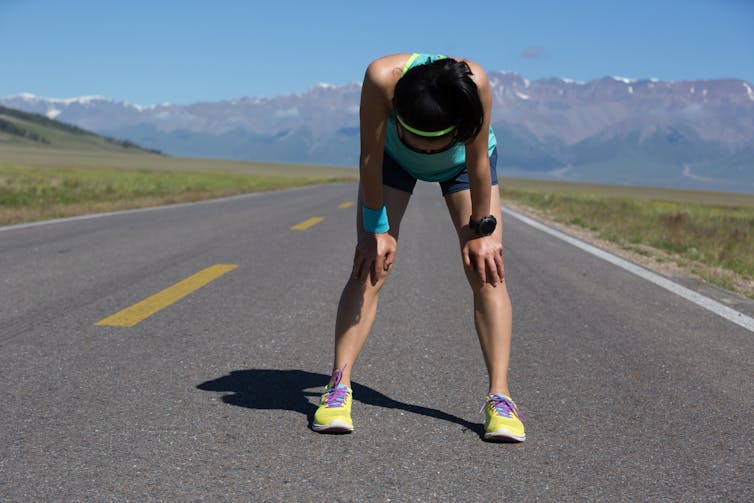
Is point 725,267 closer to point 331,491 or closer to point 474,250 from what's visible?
point 474,250

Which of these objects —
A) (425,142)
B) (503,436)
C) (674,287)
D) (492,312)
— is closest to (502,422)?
(503,436)

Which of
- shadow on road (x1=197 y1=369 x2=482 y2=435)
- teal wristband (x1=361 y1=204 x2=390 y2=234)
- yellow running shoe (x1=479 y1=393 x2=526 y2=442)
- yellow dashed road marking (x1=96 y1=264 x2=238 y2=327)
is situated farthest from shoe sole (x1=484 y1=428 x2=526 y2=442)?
yellow dashed road marking (x1=96 y1=264 x2=238 y2=327)

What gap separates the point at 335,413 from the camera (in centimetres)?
283

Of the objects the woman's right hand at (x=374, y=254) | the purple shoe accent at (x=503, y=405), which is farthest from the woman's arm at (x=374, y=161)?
the purple shoe accent at (x=503, y=405)

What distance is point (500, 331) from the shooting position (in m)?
3.09

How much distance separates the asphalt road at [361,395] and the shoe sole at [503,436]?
40 millimetres

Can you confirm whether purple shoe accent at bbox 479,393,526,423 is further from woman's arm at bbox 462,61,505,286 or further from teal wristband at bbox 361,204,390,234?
teal wristband at bbox 361,204,390,234

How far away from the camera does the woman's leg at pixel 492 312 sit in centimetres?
306

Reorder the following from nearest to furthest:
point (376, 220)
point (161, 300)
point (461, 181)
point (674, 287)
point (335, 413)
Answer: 1. point (335, 413)
2. point (376, 220)
3. point (461, 181)
4. point (161, 300)
5. point (674, 287)

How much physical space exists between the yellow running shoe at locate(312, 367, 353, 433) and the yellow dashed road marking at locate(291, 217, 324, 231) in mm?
8510

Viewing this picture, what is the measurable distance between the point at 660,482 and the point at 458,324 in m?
2.49

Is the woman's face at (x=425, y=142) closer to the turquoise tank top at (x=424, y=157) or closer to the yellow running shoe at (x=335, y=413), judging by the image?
the turquoise tank top at (x=424, y=157)

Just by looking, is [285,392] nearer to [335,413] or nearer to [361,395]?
[361,395]

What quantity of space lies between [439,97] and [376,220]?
722mm
